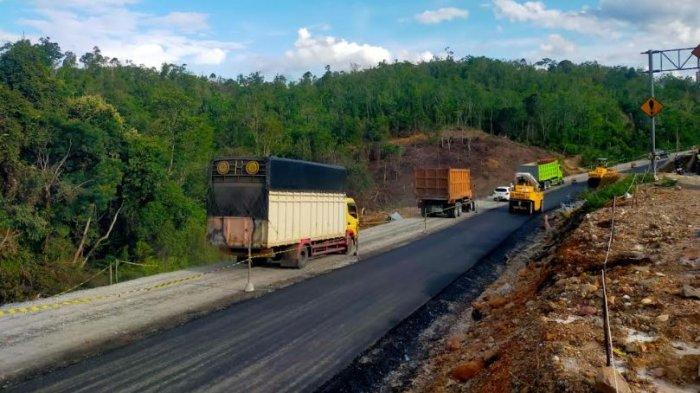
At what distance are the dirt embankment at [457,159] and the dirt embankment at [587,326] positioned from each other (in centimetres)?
4775

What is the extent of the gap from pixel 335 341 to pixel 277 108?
82.6 m

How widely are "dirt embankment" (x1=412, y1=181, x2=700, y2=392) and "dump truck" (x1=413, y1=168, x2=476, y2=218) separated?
19670 mm

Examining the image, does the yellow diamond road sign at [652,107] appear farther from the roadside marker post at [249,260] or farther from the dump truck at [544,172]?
the dump truck at [544,172]

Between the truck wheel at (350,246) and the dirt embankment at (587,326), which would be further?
the truck wheel at (350,246)

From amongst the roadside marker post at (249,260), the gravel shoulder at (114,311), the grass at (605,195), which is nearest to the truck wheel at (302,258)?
the gravel shoulder at (114,311)

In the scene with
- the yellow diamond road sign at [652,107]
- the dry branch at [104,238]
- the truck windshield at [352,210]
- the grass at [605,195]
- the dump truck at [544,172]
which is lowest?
the dry branch at [104,238]

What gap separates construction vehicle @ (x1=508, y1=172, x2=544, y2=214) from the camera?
112 ft

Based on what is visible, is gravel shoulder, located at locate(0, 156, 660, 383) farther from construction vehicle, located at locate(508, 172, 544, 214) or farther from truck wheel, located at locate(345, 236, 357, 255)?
construction vehicle, located at locate(508, 172, 544, 214)

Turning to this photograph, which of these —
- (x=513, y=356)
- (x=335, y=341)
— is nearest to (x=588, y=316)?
(x=513, y=356)

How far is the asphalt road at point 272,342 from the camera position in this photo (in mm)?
7969

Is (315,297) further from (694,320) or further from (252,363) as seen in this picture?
(694,320)

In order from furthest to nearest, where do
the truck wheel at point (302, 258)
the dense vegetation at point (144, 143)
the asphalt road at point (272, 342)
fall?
1. the dense vegetation at point (144, 143)
2. the truck wheel at point (302, 258)
3. the asphalt road at point (272, 342)

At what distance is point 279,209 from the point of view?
16875 millimetres

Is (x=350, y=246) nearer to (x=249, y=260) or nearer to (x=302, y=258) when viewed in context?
(x=302, y=258)
